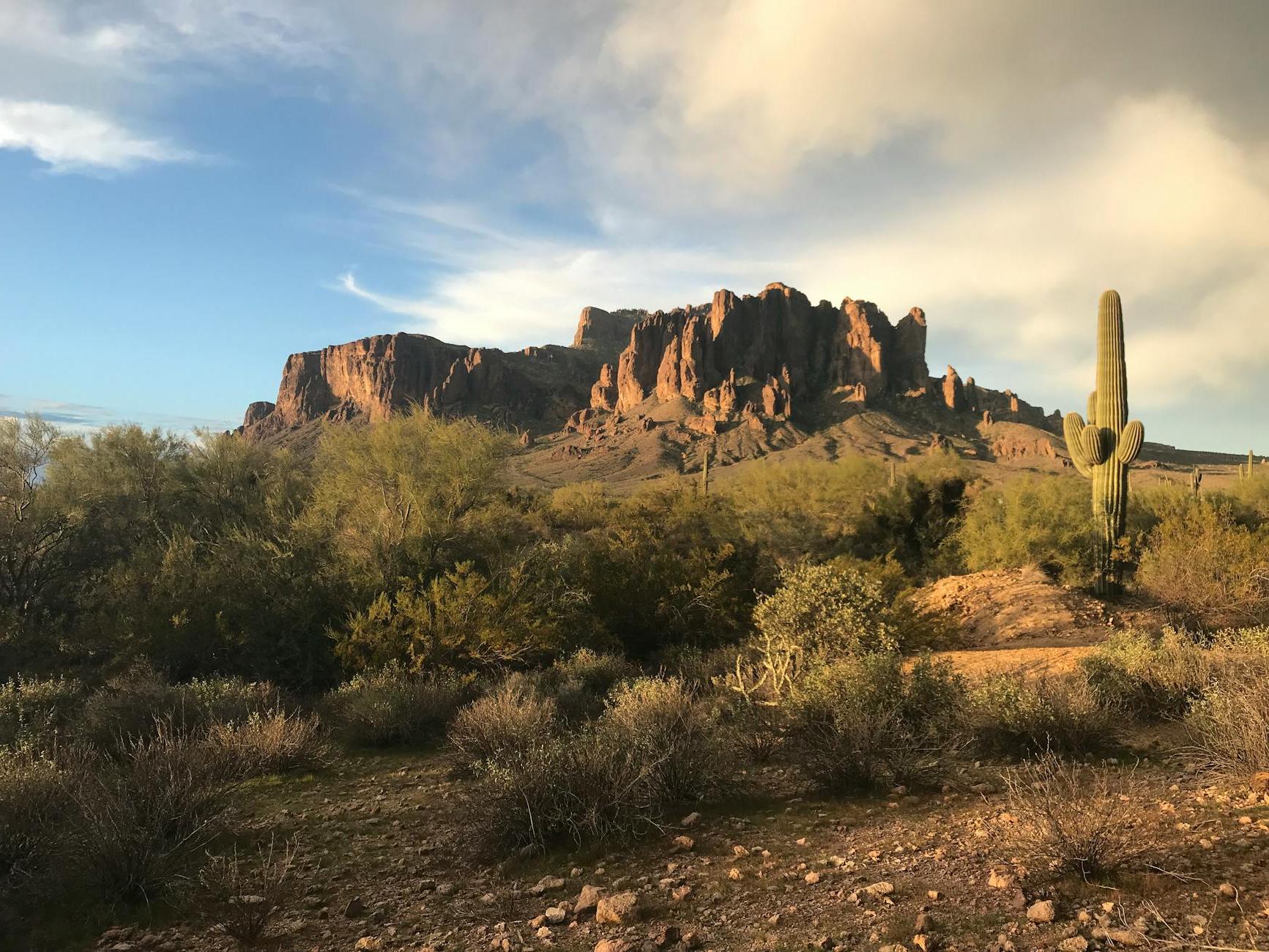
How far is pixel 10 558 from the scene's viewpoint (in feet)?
49.9

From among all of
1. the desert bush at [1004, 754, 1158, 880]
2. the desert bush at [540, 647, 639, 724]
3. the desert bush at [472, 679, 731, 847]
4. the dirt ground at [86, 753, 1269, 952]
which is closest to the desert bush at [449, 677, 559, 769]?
the desert bush at [472, 679, 731, 847]

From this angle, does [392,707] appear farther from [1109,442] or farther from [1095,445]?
[1109,442]

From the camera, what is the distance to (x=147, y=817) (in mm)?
4926

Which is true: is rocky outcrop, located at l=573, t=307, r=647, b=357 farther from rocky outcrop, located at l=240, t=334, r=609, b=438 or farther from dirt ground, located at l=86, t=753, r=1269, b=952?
dirt ground, located at l=86, t=753, r=1269, b=952

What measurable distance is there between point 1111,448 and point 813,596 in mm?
14131

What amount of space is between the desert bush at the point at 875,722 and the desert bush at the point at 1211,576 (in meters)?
9.65

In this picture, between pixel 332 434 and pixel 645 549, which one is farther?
pixel 332 434

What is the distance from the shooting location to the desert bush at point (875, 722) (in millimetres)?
5777

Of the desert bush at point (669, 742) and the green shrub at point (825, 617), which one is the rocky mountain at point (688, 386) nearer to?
the green shrub at point (825, 617)

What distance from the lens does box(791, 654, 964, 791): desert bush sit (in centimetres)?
578

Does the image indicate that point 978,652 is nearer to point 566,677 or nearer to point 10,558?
point 566,677

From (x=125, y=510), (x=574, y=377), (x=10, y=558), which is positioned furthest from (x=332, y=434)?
(x=574, y=377)

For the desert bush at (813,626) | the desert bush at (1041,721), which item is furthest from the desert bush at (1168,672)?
the desert bush at (813,626)

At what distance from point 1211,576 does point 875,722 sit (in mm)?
12560
